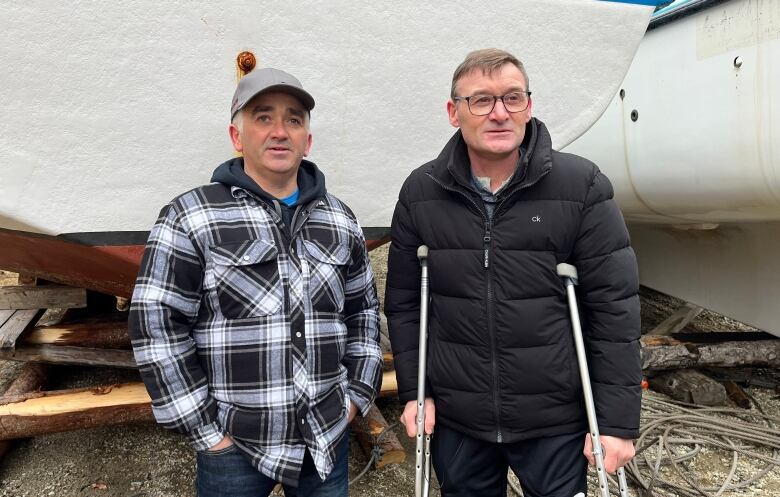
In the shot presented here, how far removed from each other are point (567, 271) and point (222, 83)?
5.12 feet

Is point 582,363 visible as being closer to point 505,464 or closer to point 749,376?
point 505,464

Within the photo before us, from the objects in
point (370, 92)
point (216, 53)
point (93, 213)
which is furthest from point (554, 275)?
point (93, 213)

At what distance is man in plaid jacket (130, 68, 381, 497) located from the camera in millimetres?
1353

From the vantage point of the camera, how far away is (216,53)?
7.32 feet

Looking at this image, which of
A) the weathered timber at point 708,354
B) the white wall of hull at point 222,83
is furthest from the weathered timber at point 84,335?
the weathered timber at point 708,354

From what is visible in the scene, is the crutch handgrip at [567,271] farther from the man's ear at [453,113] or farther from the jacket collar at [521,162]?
the man's ear at [453,113]

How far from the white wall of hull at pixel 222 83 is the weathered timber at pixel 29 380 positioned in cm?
130

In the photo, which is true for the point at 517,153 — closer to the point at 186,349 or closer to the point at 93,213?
the point at 186,349

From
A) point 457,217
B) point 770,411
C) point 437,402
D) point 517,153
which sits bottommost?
point 770,411

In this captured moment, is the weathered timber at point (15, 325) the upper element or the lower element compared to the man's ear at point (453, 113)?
lower

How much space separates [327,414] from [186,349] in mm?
395

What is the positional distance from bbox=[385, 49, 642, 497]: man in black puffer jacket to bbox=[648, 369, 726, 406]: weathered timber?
7.65 ft

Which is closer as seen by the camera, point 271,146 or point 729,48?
point 271,146

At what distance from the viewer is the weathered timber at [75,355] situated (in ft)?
10.2
